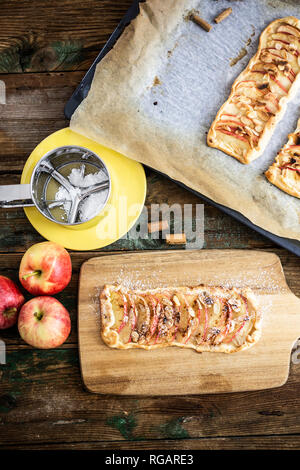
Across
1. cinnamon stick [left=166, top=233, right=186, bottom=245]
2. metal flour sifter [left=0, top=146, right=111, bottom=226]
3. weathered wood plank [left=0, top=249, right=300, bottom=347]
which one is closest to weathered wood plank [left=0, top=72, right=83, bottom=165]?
metal flour sifter [left=0, top=146, right=111, bottom=226]

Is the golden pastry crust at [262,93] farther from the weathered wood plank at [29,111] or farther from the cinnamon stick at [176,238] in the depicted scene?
the weathered wood plank at [29,111]

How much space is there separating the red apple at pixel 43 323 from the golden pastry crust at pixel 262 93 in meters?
1.12

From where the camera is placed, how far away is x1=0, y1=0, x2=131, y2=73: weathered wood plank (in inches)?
82.1

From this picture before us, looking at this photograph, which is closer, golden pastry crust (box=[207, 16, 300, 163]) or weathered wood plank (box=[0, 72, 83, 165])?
golden pastry crust (box=[207, 16, 300, 163])

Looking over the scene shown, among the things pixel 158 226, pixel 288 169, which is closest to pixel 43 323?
pixel 158 226

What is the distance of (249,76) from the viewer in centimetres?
193

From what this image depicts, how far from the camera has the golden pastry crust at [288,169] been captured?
6.01ft

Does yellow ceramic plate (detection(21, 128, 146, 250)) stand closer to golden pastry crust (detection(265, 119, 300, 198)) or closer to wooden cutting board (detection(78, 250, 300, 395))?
wooden cutting board (detection(78, 250, 300, 395))

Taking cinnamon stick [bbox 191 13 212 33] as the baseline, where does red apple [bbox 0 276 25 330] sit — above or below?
below

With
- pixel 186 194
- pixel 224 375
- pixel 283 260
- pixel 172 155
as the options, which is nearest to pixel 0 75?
pixel 172 155

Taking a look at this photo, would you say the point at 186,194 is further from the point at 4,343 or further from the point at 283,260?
the point at 4,343

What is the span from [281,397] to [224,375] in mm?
354

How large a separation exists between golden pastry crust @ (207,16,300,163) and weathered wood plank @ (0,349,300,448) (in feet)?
4.04

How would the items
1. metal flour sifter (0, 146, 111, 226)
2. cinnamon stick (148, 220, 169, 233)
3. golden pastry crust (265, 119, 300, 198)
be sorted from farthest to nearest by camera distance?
cinnamon stick (148, 220, 169, 233) → metal flour sifter (0, 146, 111, 226) → golden pastry crust (265, 119, 300, 198)
